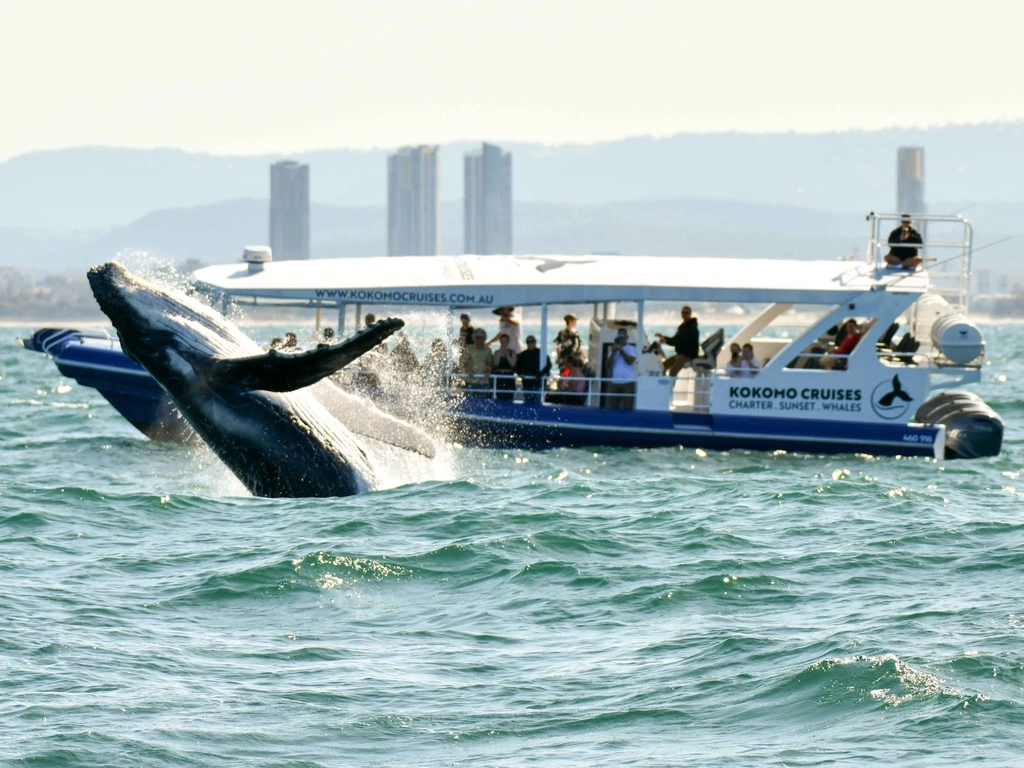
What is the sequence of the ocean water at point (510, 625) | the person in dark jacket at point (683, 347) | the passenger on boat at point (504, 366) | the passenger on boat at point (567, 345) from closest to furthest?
1. the ocean water at point (510, 625)
2. the passenger on boat at point (504, 366)
3. the passenger on boat at point (567, 345)
4. the person in dark jacket at point (683, 347)

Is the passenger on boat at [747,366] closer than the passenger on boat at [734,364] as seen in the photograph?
Yes

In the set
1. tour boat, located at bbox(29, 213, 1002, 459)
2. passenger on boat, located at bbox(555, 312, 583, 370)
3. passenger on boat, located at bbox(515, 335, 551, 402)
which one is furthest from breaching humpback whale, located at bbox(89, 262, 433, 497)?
passenger on boat, located at bbox(555, 312, 583, 370)

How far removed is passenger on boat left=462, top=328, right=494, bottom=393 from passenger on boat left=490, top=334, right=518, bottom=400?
A: 126 millimetres

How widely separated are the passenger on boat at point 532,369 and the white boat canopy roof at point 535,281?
831 mm

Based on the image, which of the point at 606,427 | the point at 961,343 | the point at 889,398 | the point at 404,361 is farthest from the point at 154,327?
the point at 961,343

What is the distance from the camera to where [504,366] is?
22188 millimetres

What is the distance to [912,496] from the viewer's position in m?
17.4

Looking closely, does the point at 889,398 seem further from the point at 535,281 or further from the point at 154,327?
the point at 154,327

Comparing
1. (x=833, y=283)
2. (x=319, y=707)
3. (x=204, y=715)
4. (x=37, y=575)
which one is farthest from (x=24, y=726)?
(x=833, y=283)

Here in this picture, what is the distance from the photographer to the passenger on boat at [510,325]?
2200 cm

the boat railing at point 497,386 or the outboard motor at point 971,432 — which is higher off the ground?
the boat railing at point 497,386

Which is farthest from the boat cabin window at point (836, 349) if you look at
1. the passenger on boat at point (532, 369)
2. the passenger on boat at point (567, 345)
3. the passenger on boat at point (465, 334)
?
the passenger on boat at point (465, 334)

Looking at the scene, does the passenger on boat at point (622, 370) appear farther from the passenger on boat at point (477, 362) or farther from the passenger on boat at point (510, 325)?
the passenger on boat at point (477, 362)

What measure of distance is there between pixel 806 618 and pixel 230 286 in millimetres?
12260
